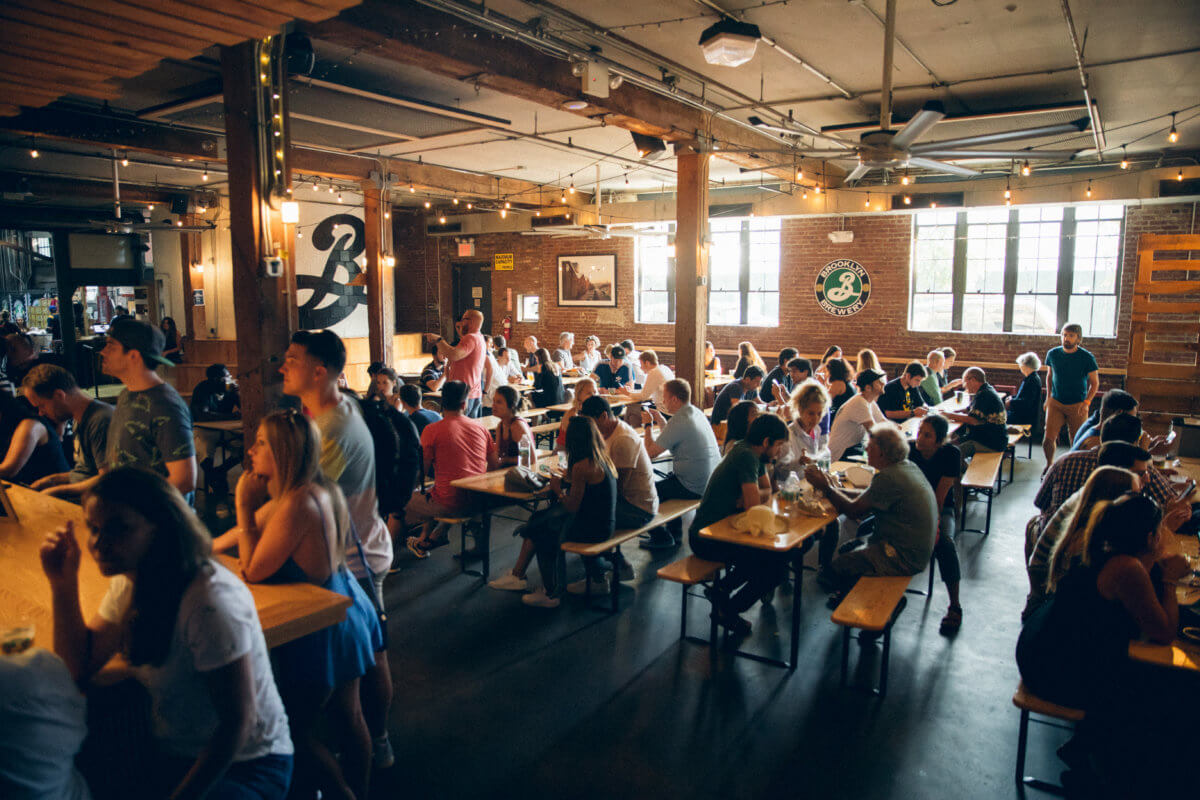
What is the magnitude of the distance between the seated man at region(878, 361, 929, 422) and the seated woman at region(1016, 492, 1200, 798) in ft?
15.8

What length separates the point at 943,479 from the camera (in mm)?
4902

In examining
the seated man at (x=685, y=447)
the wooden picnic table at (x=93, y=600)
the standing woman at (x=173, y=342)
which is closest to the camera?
the wooden picnic table at (x=93, y=600)

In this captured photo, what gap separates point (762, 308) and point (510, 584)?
1012cm

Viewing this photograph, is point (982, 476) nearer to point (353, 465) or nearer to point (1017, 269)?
point (353, 465)

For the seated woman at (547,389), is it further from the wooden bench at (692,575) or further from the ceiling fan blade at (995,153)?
the ceiling fan blade at (995,153)

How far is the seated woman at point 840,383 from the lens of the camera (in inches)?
287

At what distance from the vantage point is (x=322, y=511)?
243 cm

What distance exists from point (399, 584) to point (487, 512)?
0.79m

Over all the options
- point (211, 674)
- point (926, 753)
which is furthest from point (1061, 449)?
point (211, 674)

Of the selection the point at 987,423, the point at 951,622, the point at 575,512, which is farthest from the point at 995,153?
the point at 575,512

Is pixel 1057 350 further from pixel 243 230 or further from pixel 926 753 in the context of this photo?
pixel 243 230

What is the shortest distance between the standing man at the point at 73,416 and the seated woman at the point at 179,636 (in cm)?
198

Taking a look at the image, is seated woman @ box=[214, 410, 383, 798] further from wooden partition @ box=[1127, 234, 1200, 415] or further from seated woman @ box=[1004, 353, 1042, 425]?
wooden partition @ box=[1127, 234, 1200, 415]

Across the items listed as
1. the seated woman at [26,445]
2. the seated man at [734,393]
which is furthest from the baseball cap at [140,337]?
the seated man at [734,393]
